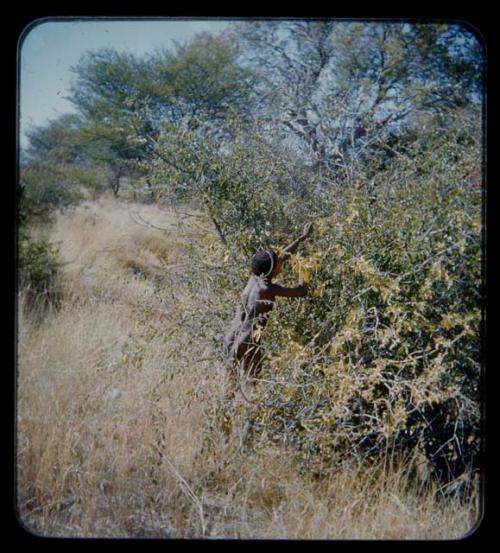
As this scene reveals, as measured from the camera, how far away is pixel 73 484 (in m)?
2.28

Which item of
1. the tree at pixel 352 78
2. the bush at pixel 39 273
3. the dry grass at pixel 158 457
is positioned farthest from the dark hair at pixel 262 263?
the bush at pixel 39 273

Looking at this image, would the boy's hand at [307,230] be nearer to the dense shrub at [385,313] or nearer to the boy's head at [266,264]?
the dense shrub at [385,313]

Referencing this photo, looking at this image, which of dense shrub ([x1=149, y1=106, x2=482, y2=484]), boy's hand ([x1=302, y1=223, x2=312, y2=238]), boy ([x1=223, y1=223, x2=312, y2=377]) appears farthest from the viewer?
boy's hand ([x1=302, y1=223, x2=312, y2=238])

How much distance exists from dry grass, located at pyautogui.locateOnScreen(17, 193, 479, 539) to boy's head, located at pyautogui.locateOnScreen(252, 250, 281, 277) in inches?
16.8

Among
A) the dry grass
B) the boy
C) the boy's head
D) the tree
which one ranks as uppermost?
the tree

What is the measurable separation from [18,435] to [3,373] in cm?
30

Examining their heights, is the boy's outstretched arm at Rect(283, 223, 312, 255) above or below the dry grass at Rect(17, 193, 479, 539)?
above

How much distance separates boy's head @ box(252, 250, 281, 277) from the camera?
2.91 m

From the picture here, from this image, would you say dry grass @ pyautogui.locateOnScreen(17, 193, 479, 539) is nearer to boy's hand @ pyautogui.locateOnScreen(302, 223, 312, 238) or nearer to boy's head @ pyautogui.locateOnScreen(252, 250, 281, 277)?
boy's head @ pyautogui.locateOnScreen(252, 250, 281, 277)

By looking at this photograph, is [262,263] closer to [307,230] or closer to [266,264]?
[266,264]

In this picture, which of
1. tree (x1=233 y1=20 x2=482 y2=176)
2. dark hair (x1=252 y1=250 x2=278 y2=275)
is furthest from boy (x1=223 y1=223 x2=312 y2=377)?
tree (x1=233 y1=20 x2=482 y2=176)
